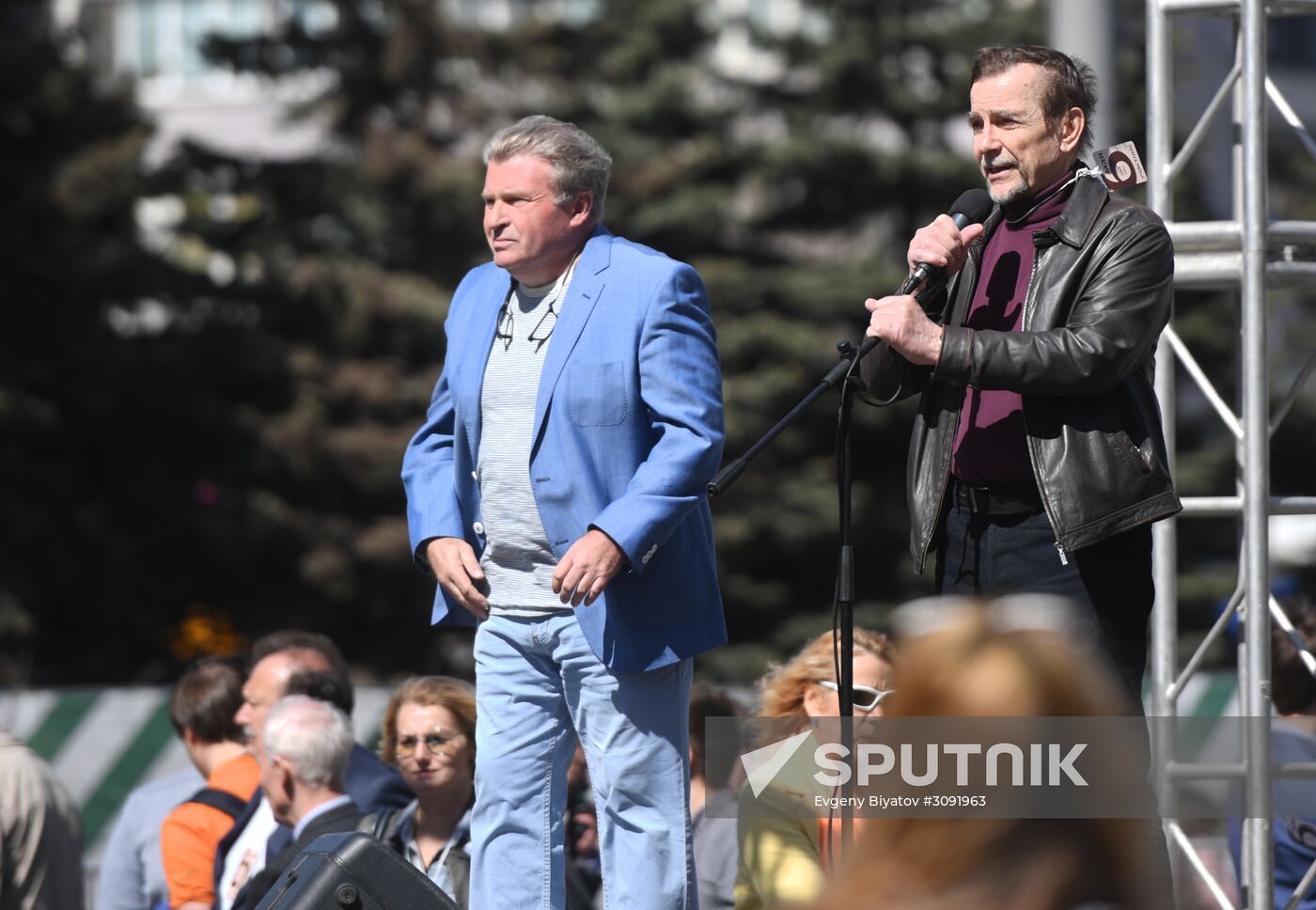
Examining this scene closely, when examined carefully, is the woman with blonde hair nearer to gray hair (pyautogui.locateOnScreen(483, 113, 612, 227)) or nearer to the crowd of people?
the crowd of people

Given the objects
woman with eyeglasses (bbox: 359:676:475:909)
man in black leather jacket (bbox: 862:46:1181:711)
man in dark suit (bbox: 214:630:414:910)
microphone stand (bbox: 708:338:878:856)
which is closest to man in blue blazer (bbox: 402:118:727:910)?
microphone stand (bbox: 708:338:878:856)

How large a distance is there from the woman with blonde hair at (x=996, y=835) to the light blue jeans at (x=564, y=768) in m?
2.20

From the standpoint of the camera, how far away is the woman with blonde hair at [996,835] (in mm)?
2004

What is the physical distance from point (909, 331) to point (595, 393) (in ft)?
2.46

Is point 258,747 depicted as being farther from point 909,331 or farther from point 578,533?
point 909,331

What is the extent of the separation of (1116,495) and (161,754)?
7.85m

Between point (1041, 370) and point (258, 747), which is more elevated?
point (1041, 370)

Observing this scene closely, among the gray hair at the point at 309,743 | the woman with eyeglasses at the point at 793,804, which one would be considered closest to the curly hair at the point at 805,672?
the woman with eyeglasses at the point at 793,804

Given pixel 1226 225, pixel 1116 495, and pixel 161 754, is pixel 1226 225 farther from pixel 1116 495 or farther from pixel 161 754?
pixel 161 754

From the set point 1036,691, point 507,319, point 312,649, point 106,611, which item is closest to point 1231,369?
point 106,611

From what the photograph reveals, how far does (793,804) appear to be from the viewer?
4672 mm

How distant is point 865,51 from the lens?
2723 cm

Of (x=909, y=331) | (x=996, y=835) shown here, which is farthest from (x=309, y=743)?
(x=996, y=835)

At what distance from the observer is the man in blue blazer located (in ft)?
14.1
